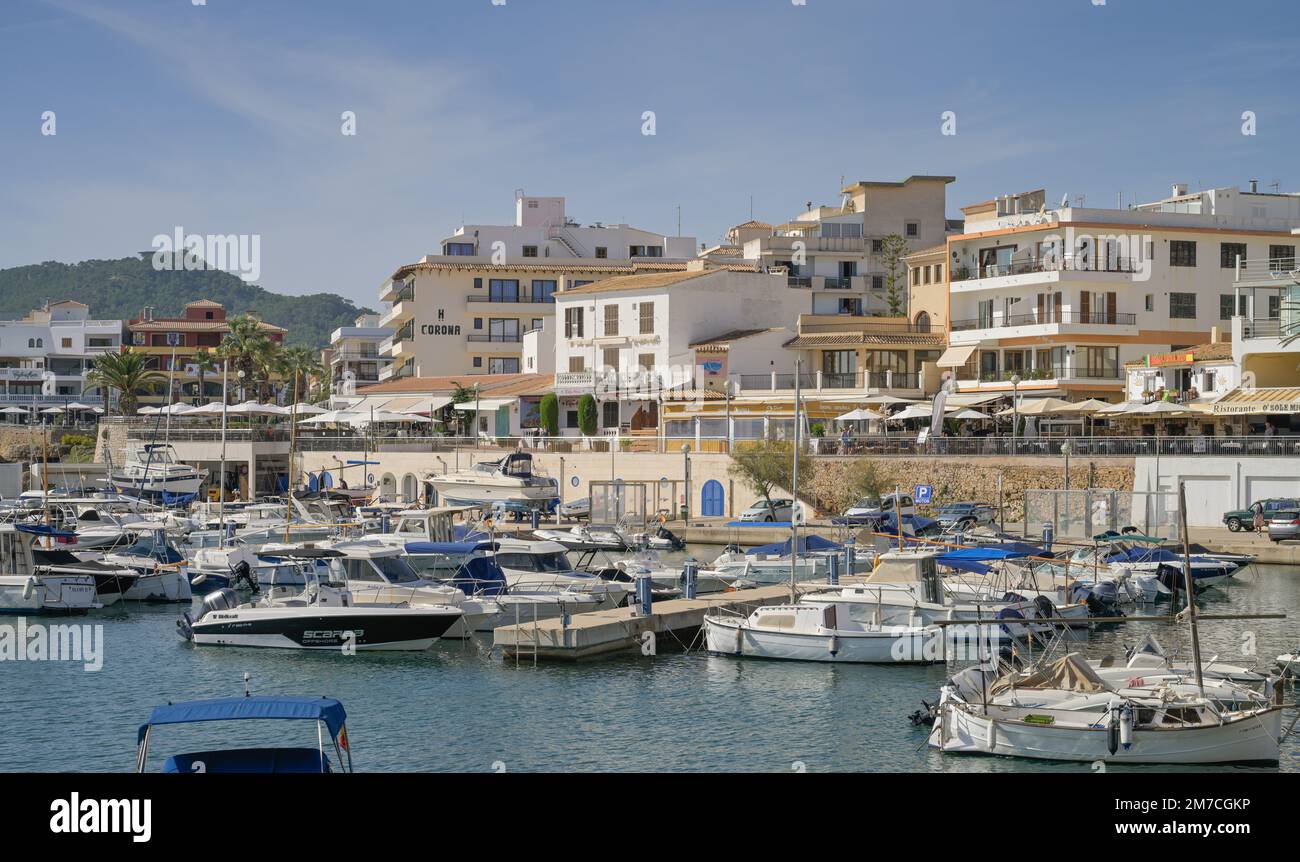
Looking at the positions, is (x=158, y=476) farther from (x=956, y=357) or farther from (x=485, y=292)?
(x=956, y=357)

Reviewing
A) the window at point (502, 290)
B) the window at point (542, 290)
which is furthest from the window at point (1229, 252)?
the window at point (502, 290)

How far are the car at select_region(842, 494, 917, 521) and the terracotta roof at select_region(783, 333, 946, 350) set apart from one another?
17.1 metres

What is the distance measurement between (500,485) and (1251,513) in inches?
1269

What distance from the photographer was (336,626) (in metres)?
34.6

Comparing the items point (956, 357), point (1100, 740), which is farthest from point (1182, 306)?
point (1100, 740)

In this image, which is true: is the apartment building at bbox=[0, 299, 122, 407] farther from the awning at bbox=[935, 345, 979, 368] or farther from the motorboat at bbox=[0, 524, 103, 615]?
the motorboat at bbox=[0, 524, 103, 615]

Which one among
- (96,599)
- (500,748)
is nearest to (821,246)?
(96,599)

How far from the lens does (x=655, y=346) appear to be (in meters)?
81.6

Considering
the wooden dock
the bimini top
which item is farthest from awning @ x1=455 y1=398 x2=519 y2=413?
the bimini top

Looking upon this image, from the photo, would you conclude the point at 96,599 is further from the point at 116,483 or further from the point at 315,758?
the point at 116,483

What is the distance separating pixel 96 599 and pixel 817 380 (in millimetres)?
44275

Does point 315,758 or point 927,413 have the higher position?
point 927,413

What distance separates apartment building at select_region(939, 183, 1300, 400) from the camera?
2795 inches

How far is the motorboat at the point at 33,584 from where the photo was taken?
40.9 metres
